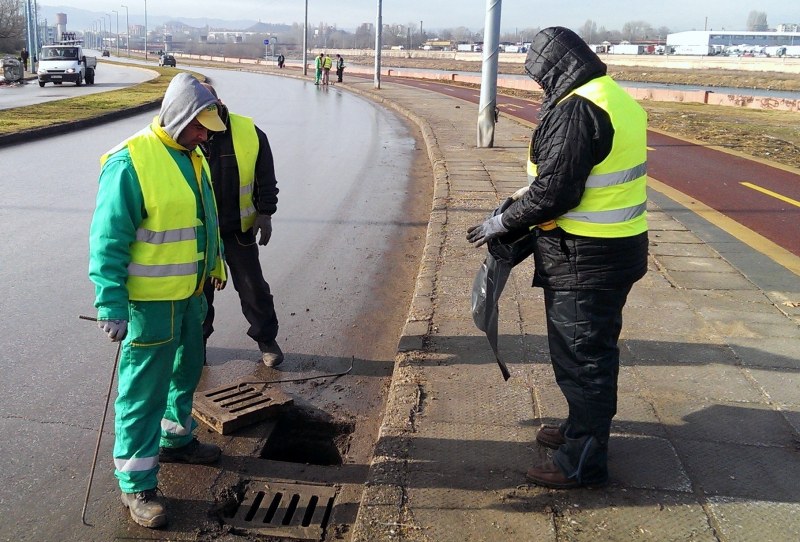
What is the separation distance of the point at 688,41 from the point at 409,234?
161 meters

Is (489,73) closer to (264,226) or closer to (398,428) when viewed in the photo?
(264,226)

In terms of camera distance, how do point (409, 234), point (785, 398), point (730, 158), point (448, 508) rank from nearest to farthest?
point (448, 508) < point (785, 398) < point (409, 234) < point (730, 158)

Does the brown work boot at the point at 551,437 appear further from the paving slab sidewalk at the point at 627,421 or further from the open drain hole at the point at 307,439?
the open drain hole at the point at 307,439

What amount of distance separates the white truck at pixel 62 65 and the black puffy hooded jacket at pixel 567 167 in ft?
129

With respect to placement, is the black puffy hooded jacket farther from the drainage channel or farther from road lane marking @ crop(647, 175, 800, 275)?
road lane marking @ crop(647, 175, 800, 275)

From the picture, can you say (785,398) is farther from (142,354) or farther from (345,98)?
(345,98)

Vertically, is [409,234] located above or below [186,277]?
below

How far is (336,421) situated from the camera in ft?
14.8

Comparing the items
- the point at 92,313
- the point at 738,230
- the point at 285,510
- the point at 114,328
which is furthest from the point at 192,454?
the point at 738,230

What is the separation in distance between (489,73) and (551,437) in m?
12.5

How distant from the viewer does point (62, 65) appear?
125 ft

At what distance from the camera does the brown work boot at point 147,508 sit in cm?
336

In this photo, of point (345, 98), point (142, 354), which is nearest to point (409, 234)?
point (142, 354)

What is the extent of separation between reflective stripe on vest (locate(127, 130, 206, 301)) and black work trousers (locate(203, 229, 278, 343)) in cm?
171
